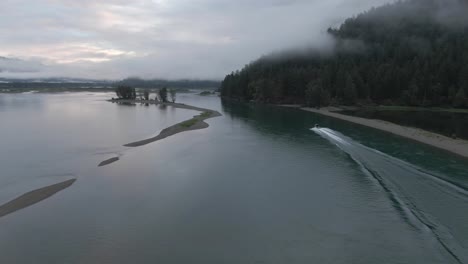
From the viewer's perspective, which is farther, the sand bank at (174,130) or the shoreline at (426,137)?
the sand bank at (174,130)

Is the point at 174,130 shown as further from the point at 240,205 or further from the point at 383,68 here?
the point at 383,68

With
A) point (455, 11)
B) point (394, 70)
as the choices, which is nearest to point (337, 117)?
point (394, 70)

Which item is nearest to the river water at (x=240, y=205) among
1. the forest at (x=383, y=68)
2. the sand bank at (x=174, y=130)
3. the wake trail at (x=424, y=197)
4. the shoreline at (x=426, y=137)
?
the wake trail at (x=424, y=197)

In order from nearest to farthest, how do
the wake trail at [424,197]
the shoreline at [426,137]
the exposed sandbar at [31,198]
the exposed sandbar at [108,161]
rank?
the wake trail at [424,197]
the exposed sandbar at [31,198]
the exposed sandbar at [108,161]
the shoreline at [426,137]

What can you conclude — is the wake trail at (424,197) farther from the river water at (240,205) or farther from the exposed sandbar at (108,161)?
the exposed sandbar at (108,161)

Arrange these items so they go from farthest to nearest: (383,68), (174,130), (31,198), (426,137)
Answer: (383,68)
(174,130)
(426,137)
(31,198)

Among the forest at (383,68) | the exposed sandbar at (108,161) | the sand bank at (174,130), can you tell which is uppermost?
the forest at (383,68)

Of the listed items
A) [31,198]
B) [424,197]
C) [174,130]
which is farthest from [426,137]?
[31,198]
